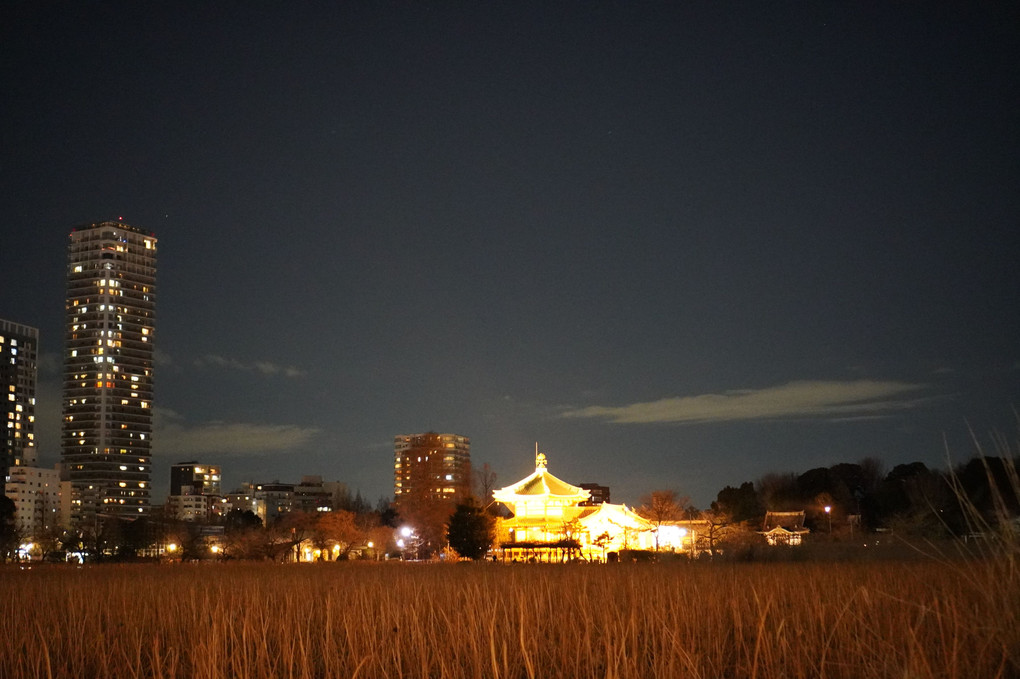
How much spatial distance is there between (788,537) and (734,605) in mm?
46611

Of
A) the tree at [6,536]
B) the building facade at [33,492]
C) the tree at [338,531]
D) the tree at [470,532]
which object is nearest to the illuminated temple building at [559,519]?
the tree at [470,532]

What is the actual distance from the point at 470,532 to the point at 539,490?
846 cm

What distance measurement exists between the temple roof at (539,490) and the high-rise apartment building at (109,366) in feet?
323

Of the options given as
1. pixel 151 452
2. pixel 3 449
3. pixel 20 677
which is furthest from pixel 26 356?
pixel 20 677

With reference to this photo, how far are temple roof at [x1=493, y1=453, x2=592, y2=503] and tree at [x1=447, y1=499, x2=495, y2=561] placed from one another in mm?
6553

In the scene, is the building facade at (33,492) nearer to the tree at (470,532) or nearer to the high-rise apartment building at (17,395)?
the high-rise apartment building at (17,395)

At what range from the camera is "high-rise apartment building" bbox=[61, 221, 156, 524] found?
13662 cm

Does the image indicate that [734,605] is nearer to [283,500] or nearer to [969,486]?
[969,486]

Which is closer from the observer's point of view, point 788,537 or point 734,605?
point 734,605

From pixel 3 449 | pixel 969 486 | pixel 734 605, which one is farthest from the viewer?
pixel 3 449

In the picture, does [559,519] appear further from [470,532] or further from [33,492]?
[33,492]

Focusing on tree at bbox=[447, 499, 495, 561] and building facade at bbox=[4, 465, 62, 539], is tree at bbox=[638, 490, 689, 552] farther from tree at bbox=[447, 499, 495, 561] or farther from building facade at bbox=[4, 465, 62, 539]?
building facade at bbox=[4, 465, 62, 539]

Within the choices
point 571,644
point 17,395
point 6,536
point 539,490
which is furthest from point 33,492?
point 571,644

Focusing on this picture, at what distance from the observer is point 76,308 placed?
139875mm
